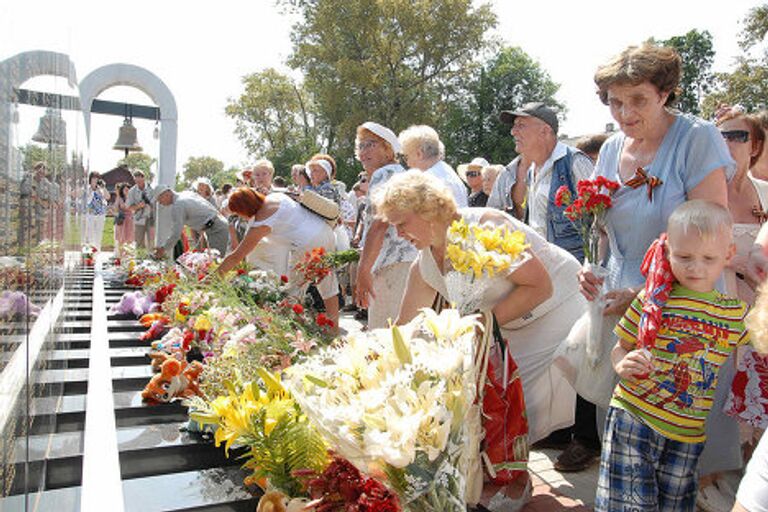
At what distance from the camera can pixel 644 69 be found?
8.14 ft

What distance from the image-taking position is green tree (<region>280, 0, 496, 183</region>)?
28.3 meters

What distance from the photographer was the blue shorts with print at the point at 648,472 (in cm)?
210

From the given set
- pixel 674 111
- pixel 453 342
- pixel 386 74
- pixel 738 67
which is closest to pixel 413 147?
pixel 674 111

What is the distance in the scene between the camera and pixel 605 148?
2.88m

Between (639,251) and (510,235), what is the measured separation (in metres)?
0.72

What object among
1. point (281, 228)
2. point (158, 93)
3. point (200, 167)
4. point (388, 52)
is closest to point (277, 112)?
point (388, 52)

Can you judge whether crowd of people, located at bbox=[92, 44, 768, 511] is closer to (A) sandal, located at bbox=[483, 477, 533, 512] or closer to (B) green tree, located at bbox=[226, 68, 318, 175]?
(A) sandal, located at bbox=[483, 477, 533, 512]

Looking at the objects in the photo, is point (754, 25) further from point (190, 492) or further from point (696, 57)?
point (190, 492)

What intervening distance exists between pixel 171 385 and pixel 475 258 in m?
1.54

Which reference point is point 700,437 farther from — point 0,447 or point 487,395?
point 0,447

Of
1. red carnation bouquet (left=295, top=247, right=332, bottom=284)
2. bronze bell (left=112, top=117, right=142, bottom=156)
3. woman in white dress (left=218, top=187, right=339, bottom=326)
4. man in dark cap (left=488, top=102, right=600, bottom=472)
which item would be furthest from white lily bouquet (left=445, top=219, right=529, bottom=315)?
bronze bell (left=112, top=117, right=142, bottom=156)

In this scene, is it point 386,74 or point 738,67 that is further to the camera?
point 386,74

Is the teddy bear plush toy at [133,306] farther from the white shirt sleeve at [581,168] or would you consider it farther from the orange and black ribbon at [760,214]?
the orange and black ribbon at [760,214]

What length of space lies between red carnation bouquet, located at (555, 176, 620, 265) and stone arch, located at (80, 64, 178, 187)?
882cm
